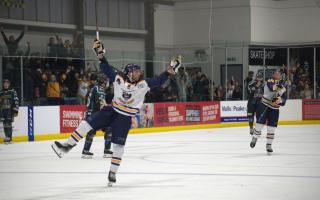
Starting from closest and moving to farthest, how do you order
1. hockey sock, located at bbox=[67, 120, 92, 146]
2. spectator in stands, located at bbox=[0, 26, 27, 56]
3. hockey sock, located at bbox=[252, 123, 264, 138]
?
1. hockey sock, located at bbox=[67, 120, 92, 146]
2. hockey sock, located at bbox=[252, 123, 264, 138]
3. spectator in stands, located at bbox=[0, 26, 27, 56]

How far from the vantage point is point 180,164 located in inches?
516

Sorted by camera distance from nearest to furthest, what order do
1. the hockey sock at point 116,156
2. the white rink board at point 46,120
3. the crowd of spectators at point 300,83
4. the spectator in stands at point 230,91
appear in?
1. the hockey sock at point 116,156
2. the white rink board at point 46,120
3. the spectator in stands at point 230,91
4. the crowd of spectators at point 300,83

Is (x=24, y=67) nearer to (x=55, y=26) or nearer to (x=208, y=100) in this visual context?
(x=55, y=26)

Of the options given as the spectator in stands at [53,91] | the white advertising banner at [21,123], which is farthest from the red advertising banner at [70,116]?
the white advertising banner at [21,123]

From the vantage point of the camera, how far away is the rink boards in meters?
19.6

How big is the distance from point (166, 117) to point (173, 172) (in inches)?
484

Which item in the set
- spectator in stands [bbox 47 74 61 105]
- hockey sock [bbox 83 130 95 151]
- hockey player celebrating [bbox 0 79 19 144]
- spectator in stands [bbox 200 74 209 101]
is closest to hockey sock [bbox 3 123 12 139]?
hockey player celebrating [bbox 0 79 19 144]

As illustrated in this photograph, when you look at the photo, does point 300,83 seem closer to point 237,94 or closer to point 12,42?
point 237,94

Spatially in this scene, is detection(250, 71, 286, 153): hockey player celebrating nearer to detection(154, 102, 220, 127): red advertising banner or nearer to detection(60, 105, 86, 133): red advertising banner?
detection(60, 105, 86, 133): red advertising banner

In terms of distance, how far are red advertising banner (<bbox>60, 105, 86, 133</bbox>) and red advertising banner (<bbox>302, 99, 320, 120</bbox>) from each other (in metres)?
9.98

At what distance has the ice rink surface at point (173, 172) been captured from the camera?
9.21m

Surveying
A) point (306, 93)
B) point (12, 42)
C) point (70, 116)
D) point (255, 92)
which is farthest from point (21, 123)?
point (306, 93)

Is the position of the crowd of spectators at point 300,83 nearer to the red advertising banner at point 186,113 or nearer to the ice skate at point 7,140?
the red advertising banner at point 186,113

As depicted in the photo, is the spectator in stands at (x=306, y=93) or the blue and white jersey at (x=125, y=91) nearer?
the blue and white jersey at (x=125, y=91)
